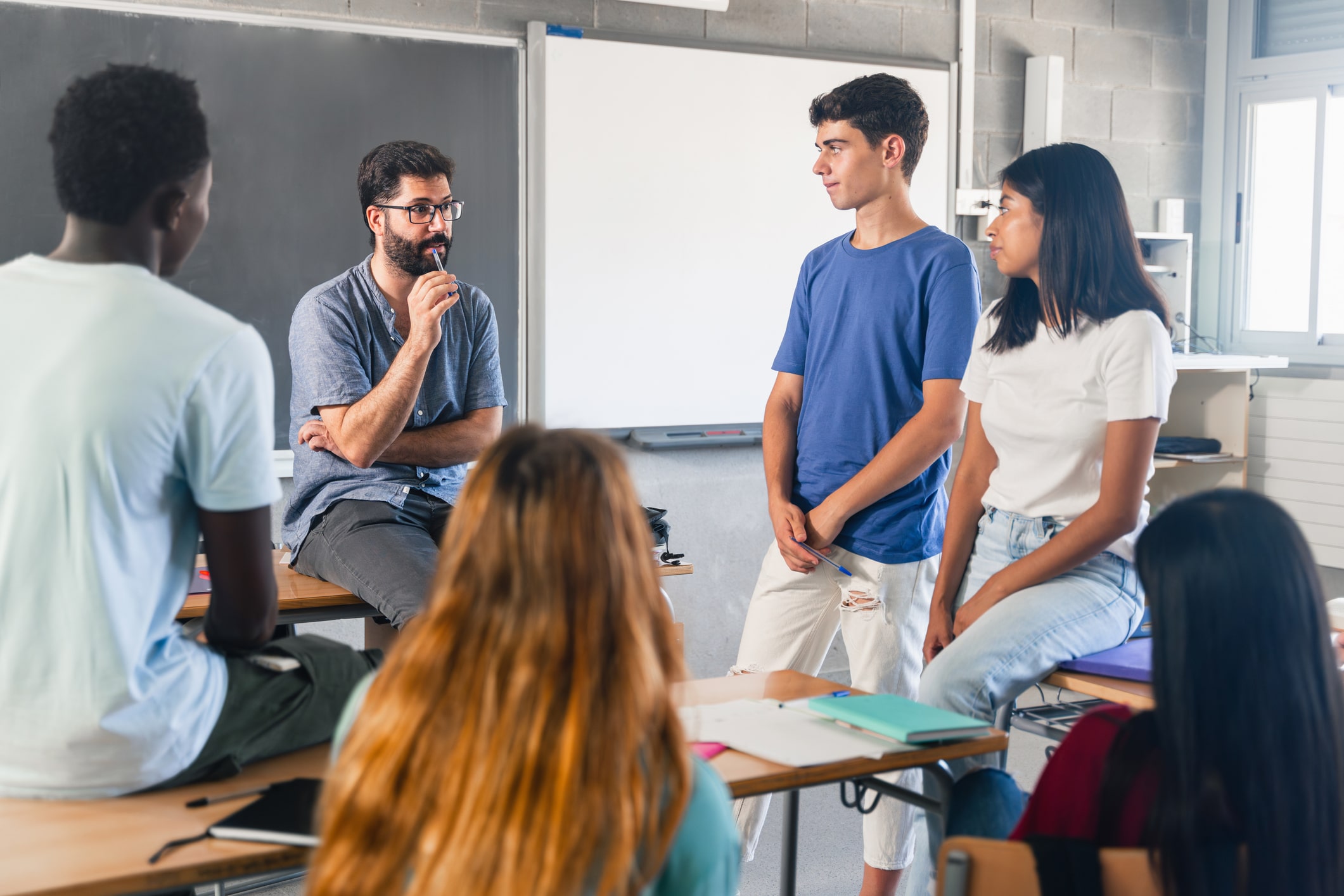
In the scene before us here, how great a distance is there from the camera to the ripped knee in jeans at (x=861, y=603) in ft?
7.34

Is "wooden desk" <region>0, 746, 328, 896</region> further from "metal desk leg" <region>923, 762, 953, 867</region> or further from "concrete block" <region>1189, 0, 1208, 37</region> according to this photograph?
"concrete block" <region>1189, 0, 1208, 37</region>

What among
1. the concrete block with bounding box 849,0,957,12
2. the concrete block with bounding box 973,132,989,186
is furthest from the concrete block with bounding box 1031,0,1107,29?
the concrete block with bounding box 973,132,989,186

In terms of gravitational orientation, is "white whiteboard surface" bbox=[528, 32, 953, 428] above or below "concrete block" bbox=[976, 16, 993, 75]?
below

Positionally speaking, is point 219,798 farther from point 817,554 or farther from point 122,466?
point 817,554

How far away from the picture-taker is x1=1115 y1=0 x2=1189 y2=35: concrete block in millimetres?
4445

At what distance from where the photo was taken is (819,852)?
8.98ft

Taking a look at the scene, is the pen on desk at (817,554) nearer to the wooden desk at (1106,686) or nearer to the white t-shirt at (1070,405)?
the white t-shirt at (1070,405)

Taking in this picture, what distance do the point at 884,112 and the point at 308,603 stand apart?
1461 millimetres

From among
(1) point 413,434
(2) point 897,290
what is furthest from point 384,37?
(2) point 897,290

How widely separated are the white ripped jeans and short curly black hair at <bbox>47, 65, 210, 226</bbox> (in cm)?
141

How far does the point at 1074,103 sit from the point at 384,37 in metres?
2.61

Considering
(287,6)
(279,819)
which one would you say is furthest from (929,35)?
(279,819)

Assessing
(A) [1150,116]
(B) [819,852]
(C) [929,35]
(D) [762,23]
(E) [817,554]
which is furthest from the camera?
(A) [1150,116]

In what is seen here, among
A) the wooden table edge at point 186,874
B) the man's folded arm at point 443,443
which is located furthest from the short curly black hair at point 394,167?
the wooden table edge at point 186,874
